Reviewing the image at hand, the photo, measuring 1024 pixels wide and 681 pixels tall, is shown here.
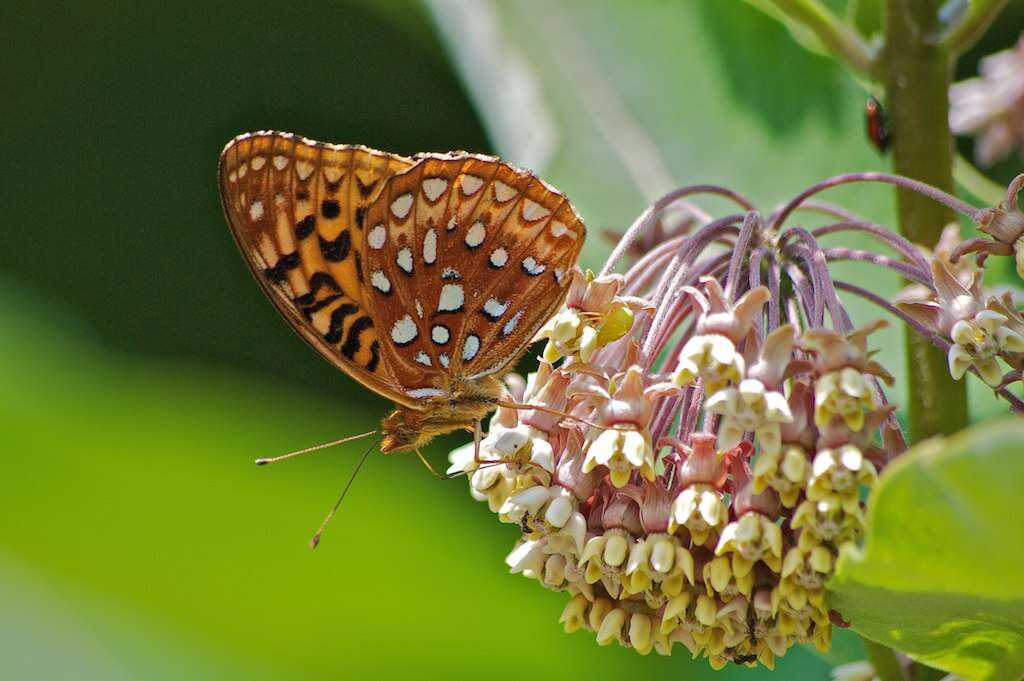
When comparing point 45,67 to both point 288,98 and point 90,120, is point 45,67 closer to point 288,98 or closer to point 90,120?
point 90,120

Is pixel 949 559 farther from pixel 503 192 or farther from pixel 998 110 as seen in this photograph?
pixel 998 110

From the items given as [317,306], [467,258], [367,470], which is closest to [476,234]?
[467,258]

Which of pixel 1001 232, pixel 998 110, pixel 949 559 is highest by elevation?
pixel 998 110

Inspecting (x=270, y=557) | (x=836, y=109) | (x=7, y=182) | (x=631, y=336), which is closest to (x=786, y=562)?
(x=631, y=336)

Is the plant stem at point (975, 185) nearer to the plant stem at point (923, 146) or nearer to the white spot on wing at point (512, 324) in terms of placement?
the plant stem at point (923, 146)

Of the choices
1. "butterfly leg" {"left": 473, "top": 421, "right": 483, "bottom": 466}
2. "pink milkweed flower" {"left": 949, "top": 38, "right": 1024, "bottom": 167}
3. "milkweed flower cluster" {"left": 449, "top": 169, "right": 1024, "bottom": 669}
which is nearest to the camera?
"milkweed flower cluster" {"left": 449, "top": 169, "right": 1024, "bottom": 669}

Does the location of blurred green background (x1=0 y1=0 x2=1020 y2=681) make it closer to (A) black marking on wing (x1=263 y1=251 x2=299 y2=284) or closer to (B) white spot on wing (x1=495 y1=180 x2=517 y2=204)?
(A) black marking on wing (x1=263 y1=251 x2=299 y2=284)

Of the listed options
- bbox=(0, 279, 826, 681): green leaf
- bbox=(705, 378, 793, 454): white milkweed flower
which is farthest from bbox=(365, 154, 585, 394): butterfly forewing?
bbox=(0, 279, 826, 681): green leaf
